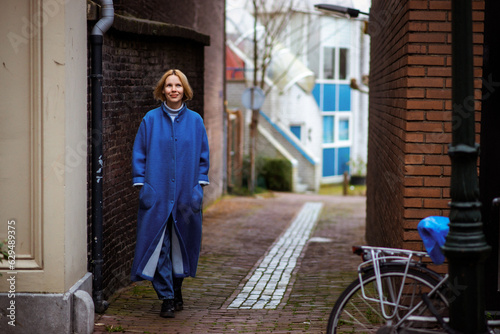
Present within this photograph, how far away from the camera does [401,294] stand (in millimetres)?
4129

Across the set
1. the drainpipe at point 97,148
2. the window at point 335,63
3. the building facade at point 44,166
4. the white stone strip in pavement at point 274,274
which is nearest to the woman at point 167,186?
the drainpipe at point 97,148

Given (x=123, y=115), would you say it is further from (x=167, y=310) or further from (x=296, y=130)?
(x=296, y=130)

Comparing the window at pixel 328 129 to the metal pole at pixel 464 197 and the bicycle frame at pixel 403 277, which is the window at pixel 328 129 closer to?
the bicycle frame at pixel 403 277

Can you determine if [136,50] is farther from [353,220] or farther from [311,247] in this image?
[353,220]

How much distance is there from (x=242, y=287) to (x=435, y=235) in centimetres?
341

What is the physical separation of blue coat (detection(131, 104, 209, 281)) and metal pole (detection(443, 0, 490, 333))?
250cm

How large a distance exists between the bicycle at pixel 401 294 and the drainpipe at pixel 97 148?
2413 mm

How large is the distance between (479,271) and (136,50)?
14.7 feet

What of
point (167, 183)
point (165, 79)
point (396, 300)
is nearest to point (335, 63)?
point (165, 79)

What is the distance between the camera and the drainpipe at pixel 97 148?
5914 millimetres

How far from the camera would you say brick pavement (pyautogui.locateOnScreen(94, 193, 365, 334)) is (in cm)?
568

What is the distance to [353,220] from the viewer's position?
1597cm

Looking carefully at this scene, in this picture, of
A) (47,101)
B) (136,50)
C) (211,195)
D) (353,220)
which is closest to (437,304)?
(47,101)

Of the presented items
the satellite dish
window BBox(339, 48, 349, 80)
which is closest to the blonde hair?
the satellite dish
